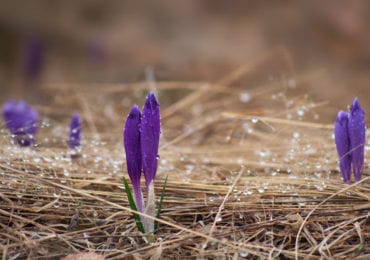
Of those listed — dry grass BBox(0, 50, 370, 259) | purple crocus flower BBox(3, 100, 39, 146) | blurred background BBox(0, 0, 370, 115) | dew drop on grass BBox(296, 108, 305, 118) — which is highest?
blurred background BBox(0, 0, 370, 115)

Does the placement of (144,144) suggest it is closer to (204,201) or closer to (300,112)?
(204,201)

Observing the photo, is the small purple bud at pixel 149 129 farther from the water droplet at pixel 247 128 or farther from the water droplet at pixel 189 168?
the water droplet at pixel 247 128

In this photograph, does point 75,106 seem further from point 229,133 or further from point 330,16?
point 330,16

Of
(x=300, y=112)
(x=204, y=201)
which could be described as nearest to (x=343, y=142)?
(x=204, y=201)

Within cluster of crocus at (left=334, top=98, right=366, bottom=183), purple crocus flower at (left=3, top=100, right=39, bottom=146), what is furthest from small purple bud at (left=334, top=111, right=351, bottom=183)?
purple crocus flower at (left=3, top=100, right=39, bottom=146)

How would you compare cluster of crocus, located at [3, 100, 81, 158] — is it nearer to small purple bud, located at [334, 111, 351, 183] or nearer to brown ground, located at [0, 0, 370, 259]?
brown ground, located at [0, 0, 370, 259]

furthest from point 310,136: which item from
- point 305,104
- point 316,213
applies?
point 316,213

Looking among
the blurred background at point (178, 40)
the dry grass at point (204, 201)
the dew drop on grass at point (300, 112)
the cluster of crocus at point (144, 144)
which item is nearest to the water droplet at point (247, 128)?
the dry grass at point (204, 201)
